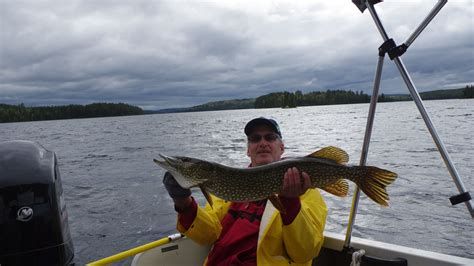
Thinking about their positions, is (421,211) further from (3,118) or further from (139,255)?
(3,118)

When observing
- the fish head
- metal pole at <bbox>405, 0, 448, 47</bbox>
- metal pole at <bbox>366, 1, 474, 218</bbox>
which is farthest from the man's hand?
metal pole at <bbox>405, 0, 448, 47</bbox>

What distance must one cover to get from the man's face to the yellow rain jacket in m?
0.56

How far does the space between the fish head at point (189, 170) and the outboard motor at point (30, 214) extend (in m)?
1.48

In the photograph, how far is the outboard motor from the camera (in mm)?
3467

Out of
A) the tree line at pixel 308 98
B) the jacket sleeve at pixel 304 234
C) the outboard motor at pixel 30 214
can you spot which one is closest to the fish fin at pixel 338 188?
the jacket sleeve at pixel 304 234

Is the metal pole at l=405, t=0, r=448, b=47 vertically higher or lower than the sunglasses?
higher

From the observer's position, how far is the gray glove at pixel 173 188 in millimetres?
3203

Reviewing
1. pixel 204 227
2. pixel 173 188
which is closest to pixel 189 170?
pixel 173 188

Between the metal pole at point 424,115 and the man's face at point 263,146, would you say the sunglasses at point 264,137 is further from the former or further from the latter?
the metal pole at point 424,115

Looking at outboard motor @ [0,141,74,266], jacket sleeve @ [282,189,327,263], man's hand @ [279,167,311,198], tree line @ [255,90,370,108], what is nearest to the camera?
man's hand @ [279,167,311,198]

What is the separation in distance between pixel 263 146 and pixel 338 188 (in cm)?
109

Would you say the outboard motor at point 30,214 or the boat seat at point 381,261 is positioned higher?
the outboard motor at point 30,214

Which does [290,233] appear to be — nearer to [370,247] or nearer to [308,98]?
[370,247]

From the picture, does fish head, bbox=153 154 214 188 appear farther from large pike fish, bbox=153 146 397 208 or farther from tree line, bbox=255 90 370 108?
tree line, bbox=255 90 370 108
